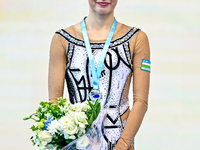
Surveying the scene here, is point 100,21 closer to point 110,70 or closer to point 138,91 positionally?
point 110,70

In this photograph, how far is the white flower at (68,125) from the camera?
1951 mm

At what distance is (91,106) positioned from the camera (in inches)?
83.2

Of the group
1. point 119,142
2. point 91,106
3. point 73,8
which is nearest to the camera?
point 91,106

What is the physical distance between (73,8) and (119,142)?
146 centimetres

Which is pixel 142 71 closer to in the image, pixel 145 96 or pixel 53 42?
pixel 145 96

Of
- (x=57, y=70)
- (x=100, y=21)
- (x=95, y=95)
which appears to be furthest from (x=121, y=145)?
(x=100, y=21)

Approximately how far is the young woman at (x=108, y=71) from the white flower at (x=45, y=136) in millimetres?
526

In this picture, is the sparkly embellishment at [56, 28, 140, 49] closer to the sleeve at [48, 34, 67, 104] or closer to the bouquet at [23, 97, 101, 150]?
the sleeve at [48, 34, 67, 104]

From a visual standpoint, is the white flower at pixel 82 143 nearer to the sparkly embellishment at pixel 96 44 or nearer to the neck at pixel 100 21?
the sparkly embellishment at pixel 96 44

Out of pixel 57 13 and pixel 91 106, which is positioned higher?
pixel 57 13

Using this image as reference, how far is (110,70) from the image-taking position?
2473 mm

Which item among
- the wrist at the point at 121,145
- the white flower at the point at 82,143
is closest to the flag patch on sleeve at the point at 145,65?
the wrist at the point at 121,145

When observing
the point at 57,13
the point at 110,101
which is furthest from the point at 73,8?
the point at 110,101

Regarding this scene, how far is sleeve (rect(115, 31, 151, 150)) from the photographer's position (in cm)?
242
